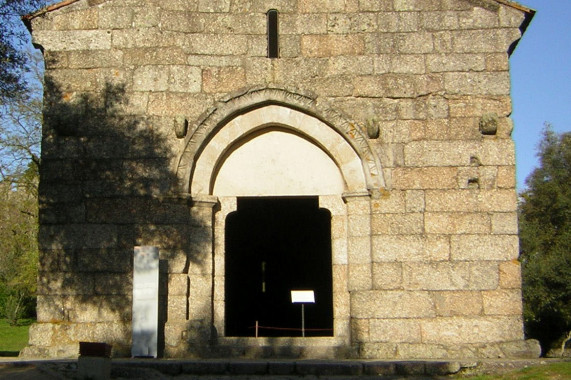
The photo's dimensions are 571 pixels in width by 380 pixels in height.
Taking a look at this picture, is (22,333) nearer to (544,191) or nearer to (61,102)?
(61,102)

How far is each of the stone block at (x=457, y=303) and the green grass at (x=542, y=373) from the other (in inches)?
45.5

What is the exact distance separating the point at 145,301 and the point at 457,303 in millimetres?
4182

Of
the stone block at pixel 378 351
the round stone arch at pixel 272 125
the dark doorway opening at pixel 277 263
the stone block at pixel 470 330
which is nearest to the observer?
the stone block at pixel 378 351

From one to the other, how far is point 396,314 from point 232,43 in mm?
4489

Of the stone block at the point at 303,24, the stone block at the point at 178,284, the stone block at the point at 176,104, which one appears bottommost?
the stone block at the point at 178,284

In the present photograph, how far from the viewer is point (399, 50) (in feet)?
32.9

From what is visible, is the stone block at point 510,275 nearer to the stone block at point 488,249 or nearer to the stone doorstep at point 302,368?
the stone block at point 488,249

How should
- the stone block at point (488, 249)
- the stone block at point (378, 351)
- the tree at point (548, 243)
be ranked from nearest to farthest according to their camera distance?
the stone block at point (378, 351) < the stone block at point (488, 249) < the tree at point (548, 243)

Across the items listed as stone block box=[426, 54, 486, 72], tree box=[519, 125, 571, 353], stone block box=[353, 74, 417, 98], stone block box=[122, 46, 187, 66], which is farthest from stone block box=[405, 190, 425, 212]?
tree box=[519, 125, 571, 353]

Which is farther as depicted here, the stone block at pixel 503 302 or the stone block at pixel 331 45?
the stone block at pixel 331 45

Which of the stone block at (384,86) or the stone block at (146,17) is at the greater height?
the stone block at (146,17)

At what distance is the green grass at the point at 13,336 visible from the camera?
18.0m

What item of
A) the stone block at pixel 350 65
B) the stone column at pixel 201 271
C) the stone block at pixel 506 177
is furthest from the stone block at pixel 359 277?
the stone block at pixel 350 65

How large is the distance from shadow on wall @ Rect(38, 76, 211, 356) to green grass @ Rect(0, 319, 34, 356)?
7701 mm
